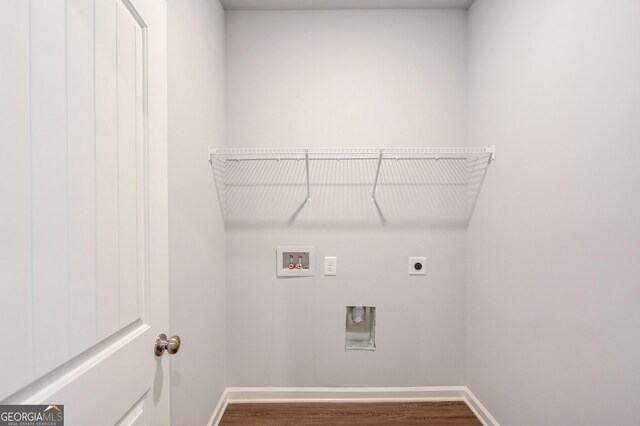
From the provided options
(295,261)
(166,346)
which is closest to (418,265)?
(295,261)

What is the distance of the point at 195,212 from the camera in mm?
1397

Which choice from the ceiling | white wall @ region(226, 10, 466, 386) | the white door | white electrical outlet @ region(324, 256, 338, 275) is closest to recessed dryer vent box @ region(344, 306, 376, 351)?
white wall @ region(226, 10, 466, 386)

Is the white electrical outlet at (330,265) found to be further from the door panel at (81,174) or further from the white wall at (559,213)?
the door panel at (81,174)

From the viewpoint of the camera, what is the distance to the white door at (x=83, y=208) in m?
0.43

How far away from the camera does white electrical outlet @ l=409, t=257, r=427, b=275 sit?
187cm

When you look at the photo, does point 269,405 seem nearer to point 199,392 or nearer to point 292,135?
point 199,392

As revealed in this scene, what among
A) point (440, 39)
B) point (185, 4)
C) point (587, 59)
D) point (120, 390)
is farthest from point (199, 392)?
point (440, 39)

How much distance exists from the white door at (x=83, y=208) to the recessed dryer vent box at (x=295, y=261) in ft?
3.39

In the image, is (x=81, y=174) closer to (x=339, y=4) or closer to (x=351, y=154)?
(x=351, y=154)

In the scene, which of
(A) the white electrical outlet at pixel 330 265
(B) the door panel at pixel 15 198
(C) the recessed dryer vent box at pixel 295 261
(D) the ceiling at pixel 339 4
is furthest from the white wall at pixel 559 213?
(B) the door panel at pixel 15 198

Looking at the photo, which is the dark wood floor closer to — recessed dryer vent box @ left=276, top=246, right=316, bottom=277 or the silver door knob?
recessed dryer vent box @ left=276, top=246, right=316, bottom=277

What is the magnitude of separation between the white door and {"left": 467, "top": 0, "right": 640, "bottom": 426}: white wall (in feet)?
4.92

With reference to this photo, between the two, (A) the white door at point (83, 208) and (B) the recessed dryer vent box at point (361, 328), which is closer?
(A) the white door at point (83, 208)

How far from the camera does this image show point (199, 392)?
1450mm
